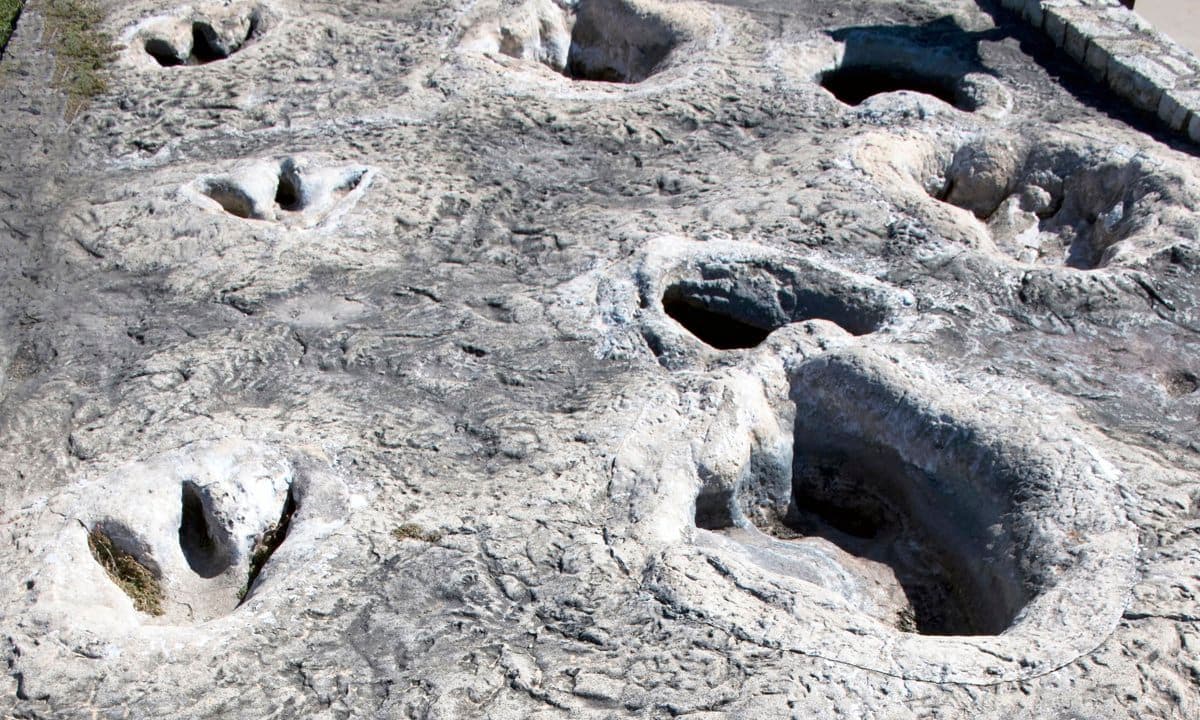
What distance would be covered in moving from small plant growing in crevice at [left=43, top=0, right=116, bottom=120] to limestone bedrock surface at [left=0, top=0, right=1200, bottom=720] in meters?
0.12

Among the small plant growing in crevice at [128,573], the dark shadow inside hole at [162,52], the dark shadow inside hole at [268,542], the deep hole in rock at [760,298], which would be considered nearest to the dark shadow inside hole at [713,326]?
the deep hole in rock at [760,298]

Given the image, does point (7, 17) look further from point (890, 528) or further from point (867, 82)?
point (890, 528)

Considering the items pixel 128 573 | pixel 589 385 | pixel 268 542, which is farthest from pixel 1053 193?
pixel 128 573

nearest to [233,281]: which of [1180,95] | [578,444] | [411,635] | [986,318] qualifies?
[578,444]

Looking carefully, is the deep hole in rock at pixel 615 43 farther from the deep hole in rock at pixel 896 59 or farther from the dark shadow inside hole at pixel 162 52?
the dark shadow inside hole at pixel 162 52

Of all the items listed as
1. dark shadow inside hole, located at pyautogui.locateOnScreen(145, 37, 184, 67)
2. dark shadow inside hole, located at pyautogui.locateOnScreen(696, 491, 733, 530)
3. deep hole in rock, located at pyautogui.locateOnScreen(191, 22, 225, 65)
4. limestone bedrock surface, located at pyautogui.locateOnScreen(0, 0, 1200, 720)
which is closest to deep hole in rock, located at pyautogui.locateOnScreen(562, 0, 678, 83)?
limestone bedrock surface, located at pyautogui.locateOnScreen(0, 0, 1200, 720)

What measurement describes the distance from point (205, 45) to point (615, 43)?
98.8 inches

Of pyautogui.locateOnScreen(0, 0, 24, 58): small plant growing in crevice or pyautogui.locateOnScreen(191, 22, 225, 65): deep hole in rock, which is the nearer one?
pyautogui.locateOnScreen(191, 22, 225, 65): deep hole in rock

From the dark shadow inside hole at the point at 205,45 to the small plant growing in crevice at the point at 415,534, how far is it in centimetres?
431

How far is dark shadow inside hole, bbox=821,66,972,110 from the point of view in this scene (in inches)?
279

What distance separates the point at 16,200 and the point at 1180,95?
19.3 feet

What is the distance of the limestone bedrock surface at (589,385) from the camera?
3443mm

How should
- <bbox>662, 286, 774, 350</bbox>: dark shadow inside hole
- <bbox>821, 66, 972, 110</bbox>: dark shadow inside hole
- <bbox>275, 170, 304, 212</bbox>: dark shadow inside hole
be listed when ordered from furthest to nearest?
<bbox>821, 66, 972, 110</bbox>: dark shadow inside hole
<bbox>275, 170, 304, 212</bbox>: dark shadow inside hole
<bbox>662, 286, 774, 350</bbox>: dark shadow inside hole

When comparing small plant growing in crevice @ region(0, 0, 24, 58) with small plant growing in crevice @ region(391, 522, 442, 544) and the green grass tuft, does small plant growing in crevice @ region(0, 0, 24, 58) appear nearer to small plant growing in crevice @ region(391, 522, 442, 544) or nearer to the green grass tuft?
the green grass tuft
